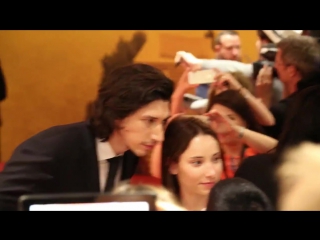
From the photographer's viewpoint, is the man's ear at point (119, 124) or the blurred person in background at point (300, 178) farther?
the man's ear at point (119, 124)

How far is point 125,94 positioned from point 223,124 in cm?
25

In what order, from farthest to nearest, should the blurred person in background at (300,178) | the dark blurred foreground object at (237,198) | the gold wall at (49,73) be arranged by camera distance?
the gold wall at (49,73) < the blurred person in background at (300,178) < the dark blurred foreground object at (237,198)

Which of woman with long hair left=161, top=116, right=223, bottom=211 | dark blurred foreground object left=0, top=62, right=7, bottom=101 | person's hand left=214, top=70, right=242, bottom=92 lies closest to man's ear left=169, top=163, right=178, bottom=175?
woman with long hair left=161, top=116, right=223, bottom=211

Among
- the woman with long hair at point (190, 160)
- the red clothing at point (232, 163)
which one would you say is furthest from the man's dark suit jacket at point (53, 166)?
the red clothing at point (232, 163)

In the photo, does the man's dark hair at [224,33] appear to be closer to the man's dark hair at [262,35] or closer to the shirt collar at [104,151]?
the man's dark hair at [262,35]

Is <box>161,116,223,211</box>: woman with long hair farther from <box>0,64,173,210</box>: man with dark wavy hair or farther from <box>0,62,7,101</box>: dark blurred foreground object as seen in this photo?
<box>0,62,7,101</box>: dark blurred foreground object

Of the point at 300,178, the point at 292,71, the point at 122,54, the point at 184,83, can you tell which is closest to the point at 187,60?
the point at 184,83

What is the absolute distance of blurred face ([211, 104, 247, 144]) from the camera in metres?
1.28

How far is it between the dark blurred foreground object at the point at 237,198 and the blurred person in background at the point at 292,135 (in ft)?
0.38

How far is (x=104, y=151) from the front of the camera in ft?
4.18

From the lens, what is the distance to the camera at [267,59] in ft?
4.27

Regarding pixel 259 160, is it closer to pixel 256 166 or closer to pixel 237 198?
pixel 256 166
